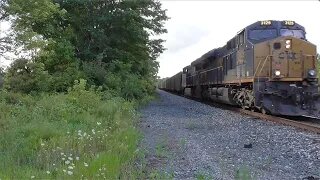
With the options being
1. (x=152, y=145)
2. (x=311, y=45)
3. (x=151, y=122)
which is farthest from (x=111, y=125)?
(x=311, y=45)

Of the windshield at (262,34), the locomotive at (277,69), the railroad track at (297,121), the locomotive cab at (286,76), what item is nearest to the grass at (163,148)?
the railroad track at (297,121)

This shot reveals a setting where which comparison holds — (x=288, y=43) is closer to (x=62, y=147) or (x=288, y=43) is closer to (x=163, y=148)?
(x=163, y=148)

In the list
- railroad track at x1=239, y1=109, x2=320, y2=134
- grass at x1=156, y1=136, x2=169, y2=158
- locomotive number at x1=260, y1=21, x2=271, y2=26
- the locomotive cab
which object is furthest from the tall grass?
locomotive number at x1=260, y1=21, x2=271, y2=26

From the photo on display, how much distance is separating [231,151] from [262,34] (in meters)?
9.01

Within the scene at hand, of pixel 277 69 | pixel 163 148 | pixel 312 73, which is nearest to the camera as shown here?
→ pixel 163 148

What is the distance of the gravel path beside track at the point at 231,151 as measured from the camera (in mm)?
7105

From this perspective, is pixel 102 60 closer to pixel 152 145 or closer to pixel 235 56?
pixel 235 56

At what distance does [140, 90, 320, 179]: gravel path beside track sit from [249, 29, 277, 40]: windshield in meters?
4.21

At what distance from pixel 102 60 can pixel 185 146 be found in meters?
17.9

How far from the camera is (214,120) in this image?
15812 millimetres

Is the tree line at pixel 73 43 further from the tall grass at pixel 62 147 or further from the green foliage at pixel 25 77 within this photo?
the tall grass at pixel 62 147

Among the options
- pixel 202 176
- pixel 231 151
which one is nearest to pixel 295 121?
pixel 231 151

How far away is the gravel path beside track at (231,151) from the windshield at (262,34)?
4.21 metres

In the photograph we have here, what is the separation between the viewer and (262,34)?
672 inches
